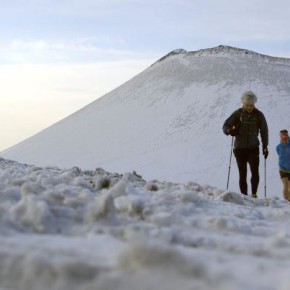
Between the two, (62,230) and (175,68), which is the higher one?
(175,68)

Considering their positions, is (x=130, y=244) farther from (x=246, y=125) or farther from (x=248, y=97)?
(x=246, y=125)

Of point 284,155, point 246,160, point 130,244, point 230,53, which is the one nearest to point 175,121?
point 230,53

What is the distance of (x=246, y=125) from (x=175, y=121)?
27126 mm

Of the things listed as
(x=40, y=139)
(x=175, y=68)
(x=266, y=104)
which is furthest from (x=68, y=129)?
(x=266, y=104)

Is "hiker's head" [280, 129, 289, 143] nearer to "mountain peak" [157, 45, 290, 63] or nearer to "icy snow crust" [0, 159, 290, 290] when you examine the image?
"icy snow crust" [0, 159, 290, 290]

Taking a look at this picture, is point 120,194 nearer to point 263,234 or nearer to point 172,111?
point 263,234

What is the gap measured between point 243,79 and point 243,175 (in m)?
33.7

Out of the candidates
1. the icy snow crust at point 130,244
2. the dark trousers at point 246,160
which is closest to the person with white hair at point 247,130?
the dark trousers at point 246,160

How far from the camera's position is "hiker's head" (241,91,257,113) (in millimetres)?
9367

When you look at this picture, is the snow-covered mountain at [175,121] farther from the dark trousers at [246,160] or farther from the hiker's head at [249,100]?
the hiker's head at [249,100]

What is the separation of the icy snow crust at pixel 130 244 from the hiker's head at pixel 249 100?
16.9ft

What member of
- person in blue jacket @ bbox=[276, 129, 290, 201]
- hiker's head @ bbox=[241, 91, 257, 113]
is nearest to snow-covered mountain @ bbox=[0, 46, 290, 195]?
person in blue jacket @ bbox=[276, 129, 290, 201]

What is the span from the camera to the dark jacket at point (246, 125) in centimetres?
970

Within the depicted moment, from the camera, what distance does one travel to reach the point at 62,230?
3303 mm
